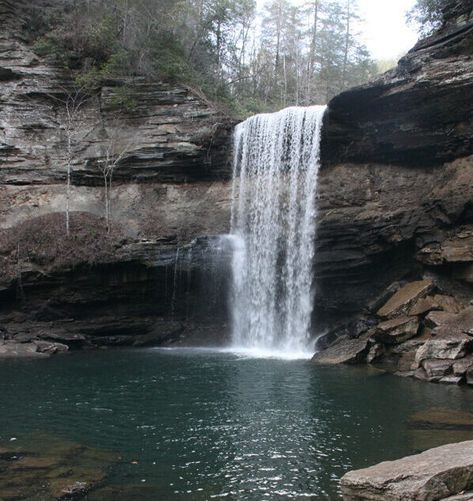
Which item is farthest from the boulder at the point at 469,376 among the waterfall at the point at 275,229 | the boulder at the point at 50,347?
the boulder at the point at 50,347

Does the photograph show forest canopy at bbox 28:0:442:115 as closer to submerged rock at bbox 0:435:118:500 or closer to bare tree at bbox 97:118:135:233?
bare tree at bbox 97:118:135:233

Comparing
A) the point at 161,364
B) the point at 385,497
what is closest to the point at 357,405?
the point at 385,497

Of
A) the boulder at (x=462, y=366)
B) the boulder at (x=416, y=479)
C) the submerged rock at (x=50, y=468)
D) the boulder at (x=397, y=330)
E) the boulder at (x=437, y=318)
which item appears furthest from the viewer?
the boulder at (x=397, y=330)

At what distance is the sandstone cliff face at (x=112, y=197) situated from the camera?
24.7 meters

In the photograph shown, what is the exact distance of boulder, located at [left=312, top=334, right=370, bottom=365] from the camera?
2011cm

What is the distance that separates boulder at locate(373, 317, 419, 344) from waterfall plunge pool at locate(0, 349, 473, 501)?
224 centimetres

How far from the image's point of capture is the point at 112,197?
94.6 ft

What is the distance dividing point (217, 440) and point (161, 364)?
9.69 metres

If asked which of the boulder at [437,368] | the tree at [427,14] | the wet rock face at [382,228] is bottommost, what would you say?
the boulder at [437,368]

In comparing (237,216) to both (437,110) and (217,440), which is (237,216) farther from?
(217,440)

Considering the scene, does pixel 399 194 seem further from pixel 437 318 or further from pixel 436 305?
pixel 437 318

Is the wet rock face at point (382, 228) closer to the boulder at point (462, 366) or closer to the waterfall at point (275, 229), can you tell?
the waterfall at point (275, 229)

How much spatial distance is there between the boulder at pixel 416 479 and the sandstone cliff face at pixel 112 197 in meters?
18.9

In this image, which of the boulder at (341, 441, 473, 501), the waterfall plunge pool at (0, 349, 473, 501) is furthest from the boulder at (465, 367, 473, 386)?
the boulder at (341, 441, 473, 501)
